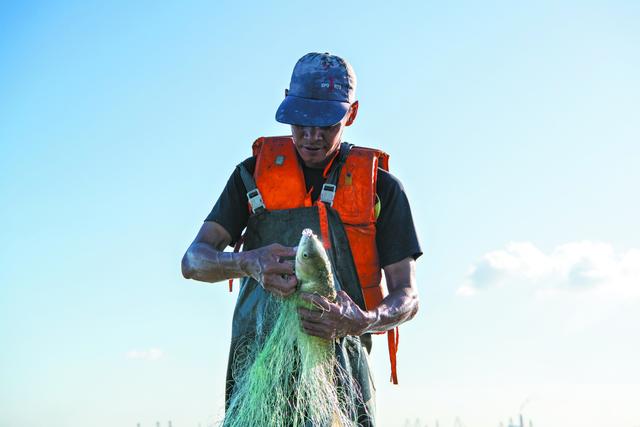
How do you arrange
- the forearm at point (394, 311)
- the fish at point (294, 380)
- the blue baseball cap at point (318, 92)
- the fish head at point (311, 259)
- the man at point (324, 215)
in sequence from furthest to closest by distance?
the blue baseball cap at point (318, 92) < the man at point (324, 215) < the forearm at point (394, 311) < the fish at point (294, 380) < the fish head at point (311, 259)

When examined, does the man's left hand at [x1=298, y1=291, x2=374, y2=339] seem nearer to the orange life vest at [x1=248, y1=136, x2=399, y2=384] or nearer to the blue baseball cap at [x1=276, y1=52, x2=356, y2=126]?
the orange life vest at [x1=248, y1=136, x2=399, y2=384]

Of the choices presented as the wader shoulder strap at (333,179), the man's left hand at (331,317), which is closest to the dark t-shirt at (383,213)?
the wader shoulder strap at (333,179)

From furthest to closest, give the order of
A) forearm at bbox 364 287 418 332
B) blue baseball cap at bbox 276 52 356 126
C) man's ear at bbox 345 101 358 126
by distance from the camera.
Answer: man's ear at bbox 345 101 358 126 → blue baseball cap at bbox 276 52 356 126 → forearm at bbox 364 287 418 332

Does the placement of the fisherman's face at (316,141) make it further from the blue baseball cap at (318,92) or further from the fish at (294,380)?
the fish at (294,380)

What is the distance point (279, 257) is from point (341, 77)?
116cm

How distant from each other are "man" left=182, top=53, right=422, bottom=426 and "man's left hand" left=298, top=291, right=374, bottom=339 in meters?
0.23

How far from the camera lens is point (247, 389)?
490 cm

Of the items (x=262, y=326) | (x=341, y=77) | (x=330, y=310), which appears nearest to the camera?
(x=330, y=310)

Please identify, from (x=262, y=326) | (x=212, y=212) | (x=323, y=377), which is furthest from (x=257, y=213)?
(x=323, y=377)

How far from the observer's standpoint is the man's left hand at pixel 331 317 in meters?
4.63

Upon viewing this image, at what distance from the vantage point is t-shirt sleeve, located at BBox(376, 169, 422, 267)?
5.23 metres

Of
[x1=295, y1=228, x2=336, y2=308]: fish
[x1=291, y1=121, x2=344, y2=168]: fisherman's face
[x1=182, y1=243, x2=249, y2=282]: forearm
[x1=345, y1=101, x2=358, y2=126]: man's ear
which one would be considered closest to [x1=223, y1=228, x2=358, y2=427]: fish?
[x1=295, y1=228, x2=336, y2=308]: fish

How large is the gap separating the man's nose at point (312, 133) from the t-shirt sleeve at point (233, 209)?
38 centimetres

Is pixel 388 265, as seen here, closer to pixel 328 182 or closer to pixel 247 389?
pixel 328 182
